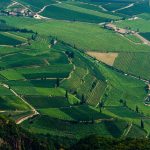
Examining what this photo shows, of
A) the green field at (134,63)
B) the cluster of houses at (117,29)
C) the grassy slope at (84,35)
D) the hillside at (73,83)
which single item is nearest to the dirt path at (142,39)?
the hillside at (73,83)

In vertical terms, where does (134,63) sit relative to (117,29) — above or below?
below

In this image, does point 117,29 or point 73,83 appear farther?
point 117,29

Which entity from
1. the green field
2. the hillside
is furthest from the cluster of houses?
the green field

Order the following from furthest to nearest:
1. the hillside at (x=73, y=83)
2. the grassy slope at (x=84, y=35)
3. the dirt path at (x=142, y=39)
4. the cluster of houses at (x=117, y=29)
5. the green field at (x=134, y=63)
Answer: the cluster of houses at (x=117, y=29)
the dirt path at (x=142, y=39)
the grassy slope at (x=84, y=35)
the green field at (x=134, y=63)
the hillside at (x=73, y=83)

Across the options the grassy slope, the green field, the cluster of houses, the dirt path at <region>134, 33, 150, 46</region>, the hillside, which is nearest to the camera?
the hillside

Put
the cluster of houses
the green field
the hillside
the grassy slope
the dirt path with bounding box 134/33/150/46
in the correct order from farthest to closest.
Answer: the cluster of houses
the dirt path with bounding box 134/33/150/46
the grassy slope
the green field
the hillside

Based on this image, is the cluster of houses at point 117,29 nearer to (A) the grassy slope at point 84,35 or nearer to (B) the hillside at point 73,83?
(B) the hillside at point 73,83

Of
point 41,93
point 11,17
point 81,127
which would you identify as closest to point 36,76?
point 41,93

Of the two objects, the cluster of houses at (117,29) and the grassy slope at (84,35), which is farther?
the cluster of houses at (117,29)

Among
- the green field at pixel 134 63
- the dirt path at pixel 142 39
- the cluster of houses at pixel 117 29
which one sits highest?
the cluster of houses at pixel 117 29

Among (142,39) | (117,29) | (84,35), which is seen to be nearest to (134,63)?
(84,35)

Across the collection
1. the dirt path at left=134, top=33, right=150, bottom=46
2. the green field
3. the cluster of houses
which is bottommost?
the green field

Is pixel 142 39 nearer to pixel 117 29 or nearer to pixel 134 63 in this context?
pixel 117 29

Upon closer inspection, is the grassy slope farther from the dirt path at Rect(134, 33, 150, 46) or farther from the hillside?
the dirt path at Rect(134, 33, 150, 46)
